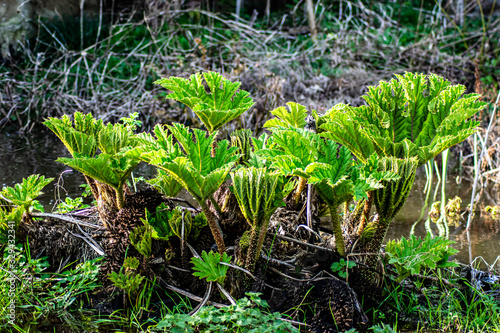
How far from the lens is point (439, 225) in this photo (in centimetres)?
312

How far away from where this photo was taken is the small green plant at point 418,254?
183 cm

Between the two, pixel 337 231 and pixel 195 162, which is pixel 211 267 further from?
pixel 337 231

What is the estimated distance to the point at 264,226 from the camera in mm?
1800

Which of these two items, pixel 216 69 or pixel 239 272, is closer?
pixel 239 272

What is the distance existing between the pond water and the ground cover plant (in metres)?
0.62

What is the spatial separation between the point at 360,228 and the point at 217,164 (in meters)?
0.67

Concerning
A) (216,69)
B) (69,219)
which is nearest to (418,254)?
(69,219)

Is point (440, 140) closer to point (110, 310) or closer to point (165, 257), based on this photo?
point (165, 257)

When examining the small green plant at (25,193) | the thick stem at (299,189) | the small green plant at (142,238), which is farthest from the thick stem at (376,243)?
the small green plant at (25,193)

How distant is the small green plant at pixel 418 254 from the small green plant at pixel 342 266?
159 mm

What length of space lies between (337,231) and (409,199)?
2.11 m

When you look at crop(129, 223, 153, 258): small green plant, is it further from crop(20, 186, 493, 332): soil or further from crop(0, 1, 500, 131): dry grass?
crop(0, 1, 500, 131): dry grass

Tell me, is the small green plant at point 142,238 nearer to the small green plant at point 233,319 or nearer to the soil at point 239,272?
the soil at point 239,272

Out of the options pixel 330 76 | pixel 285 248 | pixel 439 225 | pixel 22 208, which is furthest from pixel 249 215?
pixel 330 76
